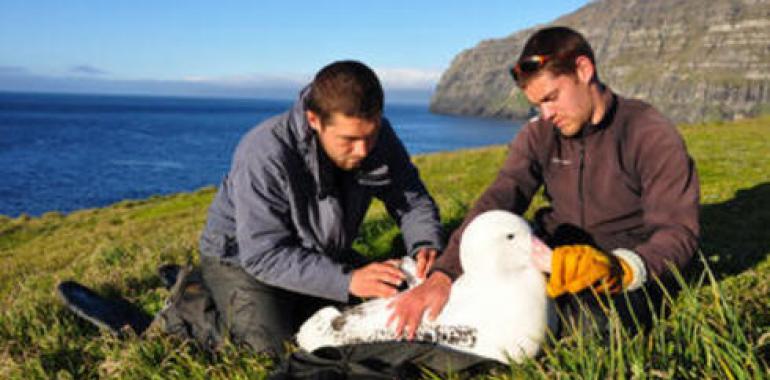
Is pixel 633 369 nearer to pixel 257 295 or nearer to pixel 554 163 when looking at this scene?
pixel 554 163

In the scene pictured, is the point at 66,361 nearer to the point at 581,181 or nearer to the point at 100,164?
the point at 581,181

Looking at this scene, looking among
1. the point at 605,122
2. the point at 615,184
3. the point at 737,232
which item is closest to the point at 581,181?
the point at 615,184

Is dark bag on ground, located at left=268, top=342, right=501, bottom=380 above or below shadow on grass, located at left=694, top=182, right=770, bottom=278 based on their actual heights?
above

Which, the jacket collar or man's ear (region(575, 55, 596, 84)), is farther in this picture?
the jacket collar

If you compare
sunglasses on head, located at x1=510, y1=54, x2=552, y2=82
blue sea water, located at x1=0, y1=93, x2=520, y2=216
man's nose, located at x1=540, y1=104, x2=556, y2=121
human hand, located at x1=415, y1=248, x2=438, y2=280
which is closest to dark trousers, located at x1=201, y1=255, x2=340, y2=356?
human hand, located at x1=415, y1=248, x2=438, y2=280

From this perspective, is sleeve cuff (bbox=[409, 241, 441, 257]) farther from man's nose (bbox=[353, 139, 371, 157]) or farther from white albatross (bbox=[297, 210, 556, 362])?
white albatross (bbox=[297, 210, 556, 362])

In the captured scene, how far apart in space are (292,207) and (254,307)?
85 centimetres

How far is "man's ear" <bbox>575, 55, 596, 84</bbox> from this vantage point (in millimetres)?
4625

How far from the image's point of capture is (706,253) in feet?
23.0

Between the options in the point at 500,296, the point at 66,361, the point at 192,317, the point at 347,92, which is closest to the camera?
the point at 500,296

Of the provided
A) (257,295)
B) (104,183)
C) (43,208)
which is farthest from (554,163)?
(104,183)

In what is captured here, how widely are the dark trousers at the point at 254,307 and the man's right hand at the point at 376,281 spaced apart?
2.48ft

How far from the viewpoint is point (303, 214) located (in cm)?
510

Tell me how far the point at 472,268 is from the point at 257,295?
1964mm
